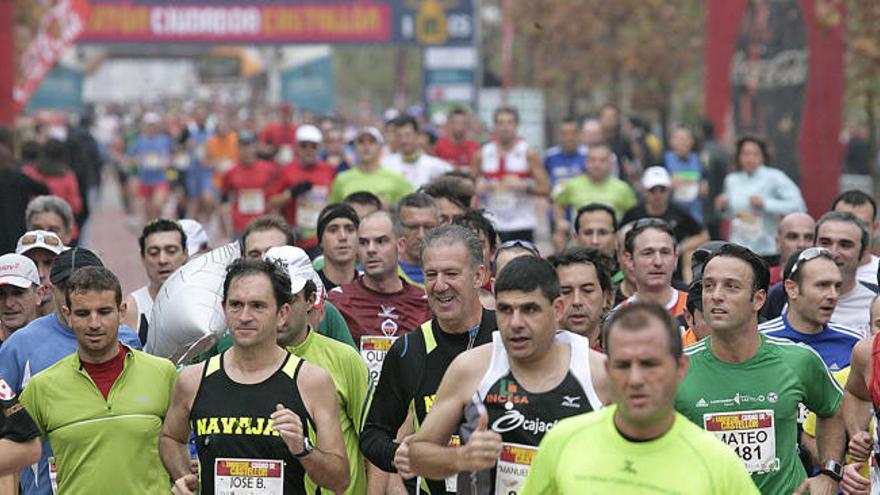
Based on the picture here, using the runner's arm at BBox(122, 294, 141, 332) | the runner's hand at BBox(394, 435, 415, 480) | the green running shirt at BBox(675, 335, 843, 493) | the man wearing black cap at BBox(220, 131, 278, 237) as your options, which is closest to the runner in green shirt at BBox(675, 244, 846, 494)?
the green running shirt at BBox(675, 335, 843, 493)

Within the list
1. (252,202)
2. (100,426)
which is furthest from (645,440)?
(252,202)

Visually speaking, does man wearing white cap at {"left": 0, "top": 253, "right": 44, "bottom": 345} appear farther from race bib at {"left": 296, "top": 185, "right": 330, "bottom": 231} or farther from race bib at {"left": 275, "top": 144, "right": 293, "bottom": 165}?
race bib at {"left": 275, "top": 144, "right": 293, "bottom": 165}

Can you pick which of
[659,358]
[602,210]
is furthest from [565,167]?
[659,358]

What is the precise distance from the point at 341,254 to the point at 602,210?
220 cm

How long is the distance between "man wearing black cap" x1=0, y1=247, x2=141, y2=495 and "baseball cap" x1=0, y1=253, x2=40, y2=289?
1.42ft

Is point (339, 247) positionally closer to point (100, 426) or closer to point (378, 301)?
point (378, 301)

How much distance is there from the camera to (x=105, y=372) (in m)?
7.16

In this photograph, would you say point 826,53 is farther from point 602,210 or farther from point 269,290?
point 269,290

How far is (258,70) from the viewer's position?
61688mm

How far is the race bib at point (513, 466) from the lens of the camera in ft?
19.8

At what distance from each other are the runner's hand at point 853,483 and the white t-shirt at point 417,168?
921cm

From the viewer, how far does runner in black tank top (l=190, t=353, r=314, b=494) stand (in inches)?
260

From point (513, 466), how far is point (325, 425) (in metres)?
0.93

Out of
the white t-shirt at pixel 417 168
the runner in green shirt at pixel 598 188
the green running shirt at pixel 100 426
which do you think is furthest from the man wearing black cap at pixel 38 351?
the white t-shirt at pixel 417 168
